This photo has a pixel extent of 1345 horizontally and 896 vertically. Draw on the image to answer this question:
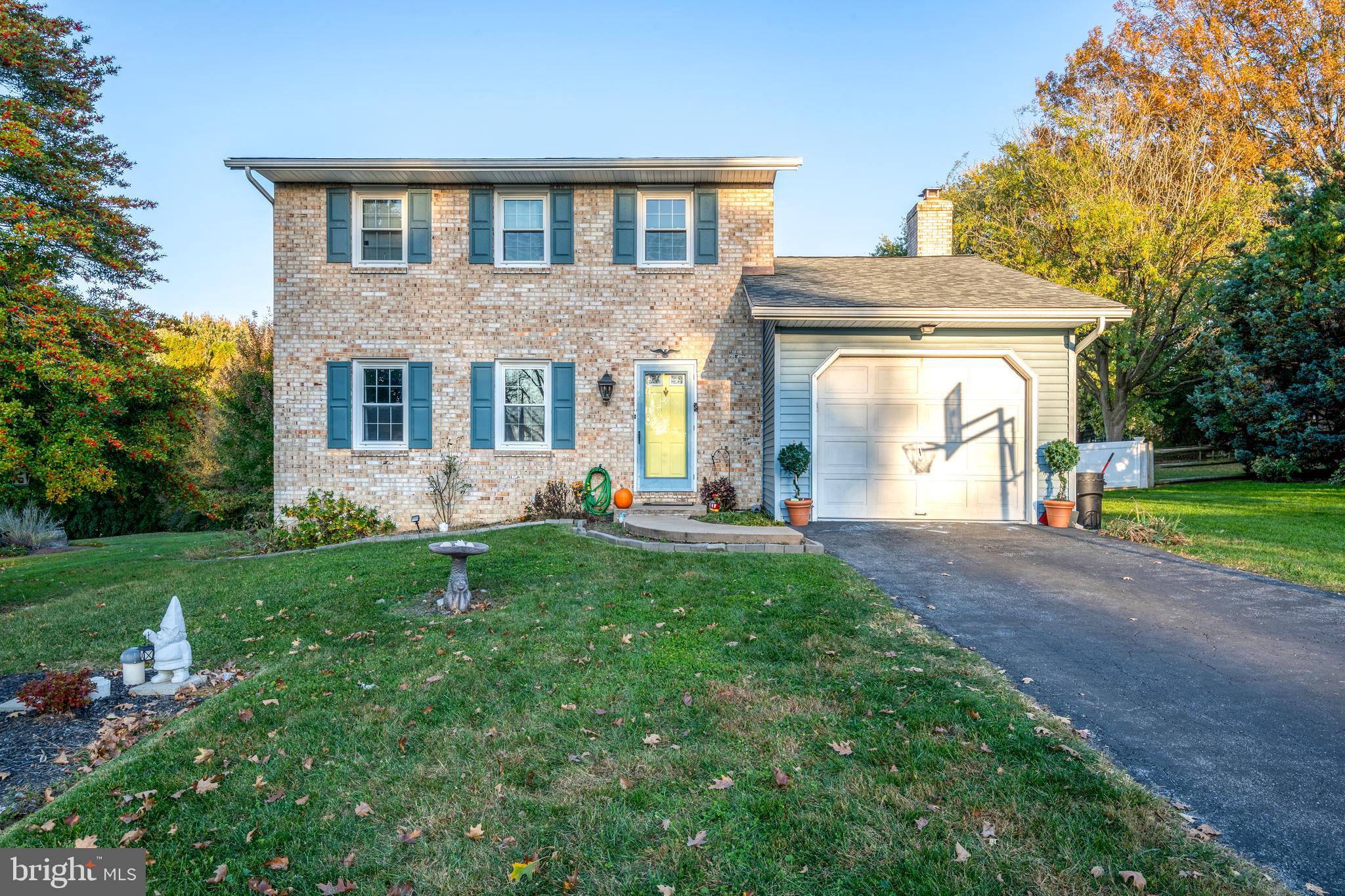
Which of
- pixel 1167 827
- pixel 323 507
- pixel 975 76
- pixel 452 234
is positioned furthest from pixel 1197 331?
pixel 323 507

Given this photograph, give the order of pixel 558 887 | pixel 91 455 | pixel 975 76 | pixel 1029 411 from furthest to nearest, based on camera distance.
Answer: pixel 975 76, pixel 1029 411, pixel 91 455, pixel 558 887

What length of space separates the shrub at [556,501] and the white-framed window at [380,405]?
2.49 metres

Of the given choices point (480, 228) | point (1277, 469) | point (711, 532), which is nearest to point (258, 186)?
point (480, 228)

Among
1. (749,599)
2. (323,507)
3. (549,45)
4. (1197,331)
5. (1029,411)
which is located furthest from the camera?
(1197,331)

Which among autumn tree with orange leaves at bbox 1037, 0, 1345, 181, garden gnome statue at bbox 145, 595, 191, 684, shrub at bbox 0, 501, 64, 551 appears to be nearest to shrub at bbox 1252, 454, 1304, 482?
autumn tree with orange leaves at bbox 1037, 0, 1345, 181

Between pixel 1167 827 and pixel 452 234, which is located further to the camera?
pixel 452 234

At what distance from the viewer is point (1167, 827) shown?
2.35 m

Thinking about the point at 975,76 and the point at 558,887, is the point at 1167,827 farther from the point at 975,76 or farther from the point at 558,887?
the point at 975,76

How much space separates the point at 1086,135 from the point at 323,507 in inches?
870

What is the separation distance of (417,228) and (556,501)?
17.3 ft

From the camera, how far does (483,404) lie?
11.1 meters

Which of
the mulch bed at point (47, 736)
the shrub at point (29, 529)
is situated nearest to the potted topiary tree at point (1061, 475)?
the mulch bed at point (47, 736)

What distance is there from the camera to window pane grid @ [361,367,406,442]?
11.1 m

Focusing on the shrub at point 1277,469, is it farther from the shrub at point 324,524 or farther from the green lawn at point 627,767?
the shrub at point 324,524
